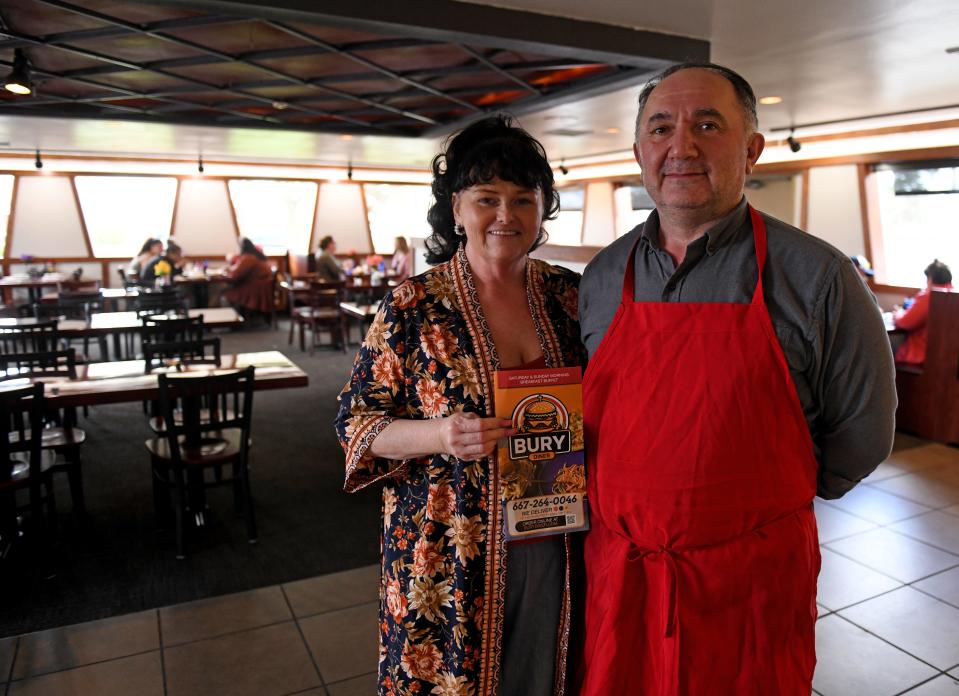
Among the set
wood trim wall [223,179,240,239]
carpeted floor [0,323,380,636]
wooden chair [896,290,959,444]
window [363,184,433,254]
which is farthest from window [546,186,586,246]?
carpeted floor [0,323,380,636]

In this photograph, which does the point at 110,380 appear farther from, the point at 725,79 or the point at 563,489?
the point at 725,79

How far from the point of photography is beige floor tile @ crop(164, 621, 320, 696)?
9.07 ft

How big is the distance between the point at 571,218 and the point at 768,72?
10975 millimetres

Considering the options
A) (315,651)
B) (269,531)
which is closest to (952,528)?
(315,651)

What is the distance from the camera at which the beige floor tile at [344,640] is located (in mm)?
2893

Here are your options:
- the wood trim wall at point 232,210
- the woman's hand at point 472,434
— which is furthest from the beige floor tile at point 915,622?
the wood trim wall at point 232,210

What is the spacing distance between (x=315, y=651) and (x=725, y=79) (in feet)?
8.80

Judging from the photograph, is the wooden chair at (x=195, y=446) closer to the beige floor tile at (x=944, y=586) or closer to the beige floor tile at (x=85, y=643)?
the beige floor tile at (x=85, y=643)

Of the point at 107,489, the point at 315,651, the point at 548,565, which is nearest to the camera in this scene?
the point at 548,565

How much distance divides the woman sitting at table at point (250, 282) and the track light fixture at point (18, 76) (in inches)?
275

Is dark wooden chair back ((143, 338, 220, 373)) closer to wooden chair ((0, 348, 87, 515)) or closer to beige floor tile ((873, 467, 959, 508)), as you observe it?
wooden chair ((0, 348, 87, 515))

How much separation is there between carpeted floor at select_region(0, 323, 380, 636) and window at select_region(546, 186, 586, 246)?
432 inches

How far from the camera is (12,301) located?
12.2 meters

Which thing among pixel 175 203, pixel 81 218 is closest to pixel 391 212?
pixel 175 203
